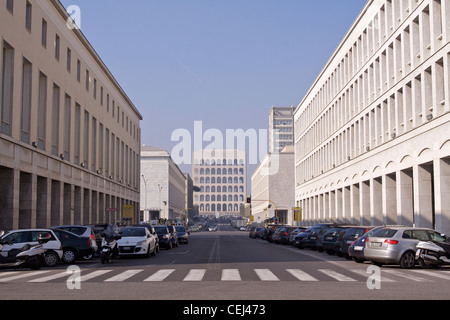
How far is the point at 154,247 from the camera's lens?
30062 millimetres

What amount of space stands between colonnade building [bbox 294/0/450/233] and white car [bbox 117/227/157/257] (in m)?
16.8

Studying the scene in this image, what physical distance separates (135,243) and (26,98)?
15.5 m

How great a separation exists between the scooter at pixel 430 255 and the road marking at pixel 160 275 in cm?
902

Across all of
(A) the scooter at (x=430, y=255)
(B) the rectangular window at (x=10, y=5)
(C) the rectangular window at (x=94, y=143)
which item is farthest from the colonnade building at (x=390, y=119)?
(C) the rectangular window at (x=94, y=143)

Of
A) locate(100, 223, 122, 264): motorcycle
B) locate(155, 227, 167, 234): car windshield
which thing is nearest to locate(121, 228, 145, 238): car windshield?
locate(100, 223, 122, 264): motorcycle

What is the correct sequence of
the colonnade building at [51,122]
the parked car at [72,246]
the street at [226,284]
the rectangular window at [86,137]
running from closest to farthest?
the street at [226,284], the parked car at [72,246], the colonnade building at [51,122], the rectangular window at [86,137]

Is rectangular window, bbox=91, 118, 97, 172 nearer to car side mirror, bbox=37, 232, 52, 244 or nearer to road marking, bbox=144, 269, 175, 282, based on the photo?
car side mirror, bbox=37, 232, 52, 244

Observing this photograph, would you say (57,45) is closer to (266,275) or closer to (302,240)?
(302,240)

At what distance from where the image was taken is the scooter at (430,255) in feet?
69.8

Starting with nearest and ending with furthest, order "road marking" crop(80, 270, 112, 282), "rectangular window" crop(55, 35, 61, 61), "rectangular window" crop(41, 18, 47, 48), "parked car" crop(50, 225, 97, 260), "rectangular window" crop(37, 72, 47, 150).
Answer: "road marking" crop(80, 270, 112, 282) → "parked car" crop(50, 225, 97, 260) → "rectangular window" crop(37, 72, 47, 150) → "rectangular window" crop(41, 18, 47, 48) → "rectangular window" crop(55, 35, 61, 61)

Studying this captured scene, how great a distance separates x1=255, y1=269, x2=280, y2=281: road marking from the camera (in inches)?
644

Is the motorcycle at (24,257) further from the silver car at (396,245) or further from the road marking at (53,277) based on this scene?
the silver car at (396,245)

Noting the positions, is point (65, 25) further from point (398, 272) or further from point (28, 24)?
point (398, 272)

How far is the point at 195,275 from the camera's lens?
57.9 ft
